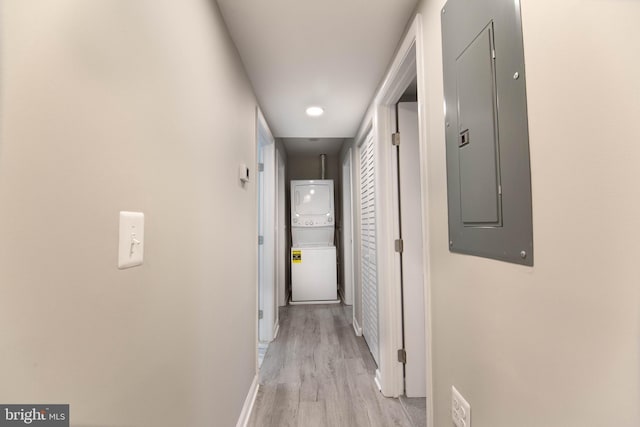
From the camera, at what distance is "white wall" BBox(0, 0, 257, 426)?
431 millimetres

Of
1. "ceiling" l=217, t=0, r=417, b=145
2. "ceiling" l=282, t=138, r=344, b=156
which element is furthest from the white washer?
"ceiling" l=217, t=0, r=417, b=145

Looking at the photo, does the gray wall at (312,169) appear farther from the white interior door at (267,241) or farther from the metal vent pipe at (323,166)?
the white interior door at (267,241)

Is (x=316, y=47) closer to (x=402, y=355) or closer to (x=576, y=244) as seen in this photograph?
(x=576, y=244)

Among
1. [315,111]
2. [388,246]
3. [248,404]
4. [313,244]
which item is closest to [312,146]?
[313,244]

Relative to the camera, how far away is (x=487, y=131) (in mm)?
823

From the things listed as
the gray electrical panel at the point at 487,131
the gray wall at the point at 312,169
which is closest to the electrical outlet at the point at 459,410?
the gray electrical panel at the point at 487,131

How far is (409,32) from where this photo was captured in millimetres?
1445

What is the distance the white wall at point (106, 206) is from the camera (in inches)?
17.0

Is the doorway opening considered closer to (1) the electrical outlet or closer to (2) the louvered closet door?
(2) the louvered closet door

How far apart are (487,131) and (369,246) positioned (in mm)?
1905

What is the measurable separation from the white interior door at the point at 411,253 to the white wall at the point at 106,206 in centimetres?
132

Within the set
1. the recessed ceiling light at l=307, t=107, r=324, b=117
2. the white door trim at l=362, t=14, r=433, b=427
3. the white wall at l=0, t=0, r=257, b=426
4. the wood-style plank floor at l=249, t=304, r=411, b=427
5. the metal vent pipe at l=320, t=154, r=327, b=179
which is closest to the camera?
the white wall at l=0, t=0, r=257, b=426

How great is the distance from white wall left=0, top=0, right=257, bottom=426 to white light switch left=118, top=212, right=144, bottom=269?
21 millimetres

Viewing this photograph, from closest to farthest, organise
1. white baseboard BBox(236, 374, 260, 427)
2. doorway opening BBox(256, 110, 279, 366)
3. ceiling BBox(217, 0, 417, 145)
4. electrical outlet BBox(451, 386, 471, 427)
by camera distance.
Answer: electrical outlet BBox(451, 386, 471, 427) → ceiling BBox(217, 0, 417, 145) → white baseboard BBox(236, 374, 260, 427) → doorway opening BBox(256, 110, 279, 366)
